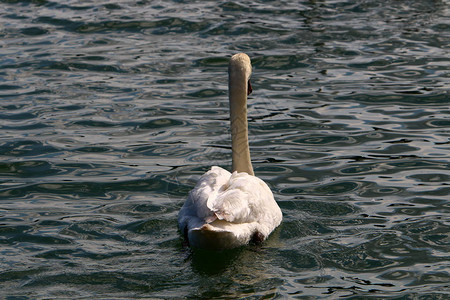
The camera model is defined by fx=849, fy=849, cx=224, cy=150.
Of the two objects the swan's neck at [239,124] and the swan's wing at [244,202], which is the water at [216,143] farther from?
the swan's neck at [239,124]

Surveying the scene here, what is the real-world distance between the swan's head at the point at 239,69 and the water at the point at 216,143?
1.30 meters

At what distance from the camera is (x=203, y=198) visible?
7305 mm

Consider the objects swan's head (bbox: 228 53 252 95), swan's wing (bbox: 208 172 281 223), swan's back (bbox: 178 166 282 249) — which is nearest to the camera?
swan's back (bbox: 178 166 282 249)

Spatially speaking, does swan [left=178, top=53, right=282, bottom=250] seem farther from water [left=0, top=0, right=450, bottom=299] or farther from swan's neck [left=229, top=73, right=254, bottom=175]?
water [left=0, top=0, right=450, bottom=299]

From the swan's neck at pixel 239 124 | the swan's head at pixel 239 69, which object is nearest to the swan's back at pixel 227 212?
the swan's neck at pixel 239 124

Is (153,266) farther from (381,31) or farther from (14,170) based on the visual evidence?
(381,31)

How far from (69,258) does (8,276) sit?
0.57m

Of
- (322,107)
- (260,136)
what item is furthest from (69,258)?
(322,107)

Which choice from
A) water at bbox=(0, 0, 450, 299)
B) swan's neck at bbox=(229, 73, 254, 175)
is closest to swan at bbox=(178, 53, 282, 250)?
swan's neck at bbox=(229, 73, 254, 175)

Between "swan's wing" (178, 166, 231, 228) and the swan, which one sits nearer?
the swan

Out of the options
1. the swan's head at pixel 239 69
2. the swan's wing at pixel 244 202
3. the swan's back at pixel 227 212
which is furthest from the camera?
the swan's head at pixel 239 69

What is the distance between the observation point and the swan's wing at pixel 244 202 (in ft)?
22.9

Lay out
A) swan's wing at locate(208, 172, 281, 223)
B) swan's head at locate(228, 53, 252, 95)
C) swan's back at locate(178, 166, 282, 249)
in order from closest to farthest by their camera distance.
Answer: swan's back at locate(178, 166, 282, 249), swan's wing at locate(208, 172, 281, 223), swan's head at locate(228, 53, 252, 95)

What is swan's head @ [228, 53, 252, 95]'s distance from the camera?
28.0ft
